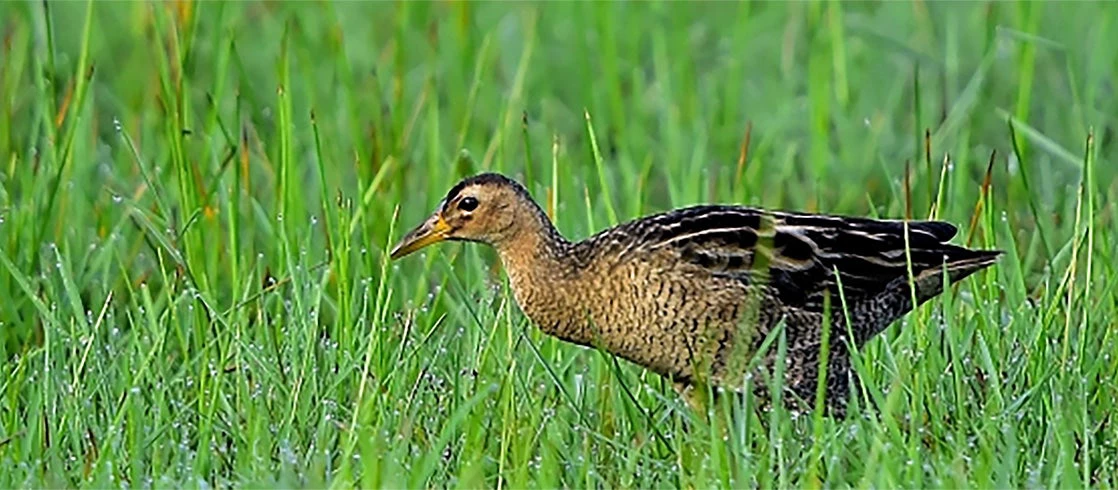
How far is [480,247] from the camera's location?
7535 mm

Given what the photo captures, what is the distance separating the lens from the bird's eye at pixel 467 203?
6027 mm

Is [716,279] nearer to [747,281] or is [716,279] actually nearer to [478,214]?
[747,281]

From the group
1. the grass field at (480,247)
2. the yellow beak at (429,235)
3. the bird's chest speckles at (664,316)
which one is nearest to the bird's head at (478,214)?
the yellow beak at (429,235)

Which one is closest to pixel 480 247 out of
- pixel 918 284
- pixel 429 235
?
pixel 429 235

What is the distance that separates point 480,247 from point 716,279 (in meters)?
1.80

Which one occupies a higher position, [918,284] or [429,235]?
[429,235]

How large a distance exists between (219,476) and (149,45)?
15.2ft

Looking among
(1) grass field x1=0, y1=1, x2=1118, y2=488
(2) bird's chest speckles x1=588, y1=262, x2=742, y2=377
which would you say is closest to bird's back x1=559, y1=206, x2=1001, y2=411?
(2) bird's chest speckles x1=588, y1=262, x2=742, y2=377

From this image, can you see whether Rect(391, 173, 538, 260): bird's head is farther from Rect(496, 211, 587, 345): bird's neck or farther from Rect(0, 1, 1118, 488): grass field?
Rect(0, 1, 1118, 488): grass field

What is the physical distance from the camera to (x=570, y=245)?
20.1 feet

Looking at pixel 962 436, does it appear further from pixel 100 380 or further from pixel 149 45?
pixel 149 45

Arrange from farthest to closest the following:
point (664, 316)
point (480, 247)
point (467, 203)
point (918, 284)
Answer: point (480, 247) → point (467, 203) → point (918, 284) → point (664, 316)

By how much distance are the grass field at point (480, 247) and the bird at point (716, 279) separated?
0.41 ft

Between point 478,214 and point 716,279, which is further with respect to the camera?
point 478,214
